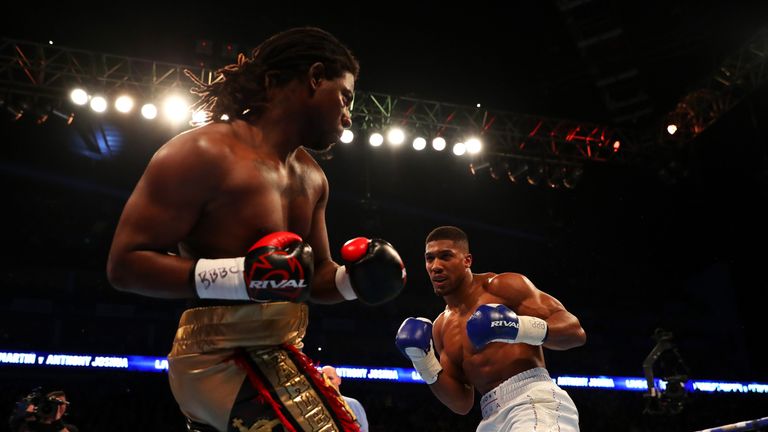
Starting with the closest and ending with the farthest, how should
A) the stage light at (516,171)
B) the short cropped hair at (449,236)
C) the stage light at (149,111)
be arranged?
1. the short cropped hair at (449,236)
2. the stage light at (149,111)
3. the stage light at (516,171)

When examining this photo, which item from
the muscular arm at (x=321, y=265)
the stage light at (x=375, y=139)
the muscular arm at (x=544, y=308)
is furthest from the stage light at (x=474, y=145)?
the muscular arm at (x=321, y=265)

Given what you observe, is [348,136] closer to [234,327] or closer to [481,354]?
[481,354]

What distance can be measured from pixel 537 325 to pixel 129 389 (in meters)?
7.29

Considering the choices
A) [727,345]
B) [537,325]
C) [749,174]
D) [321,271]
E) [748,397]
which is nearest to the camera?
[321,271]

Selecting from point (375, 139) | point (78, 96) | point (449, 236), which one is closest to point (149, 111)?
point (78, 96)

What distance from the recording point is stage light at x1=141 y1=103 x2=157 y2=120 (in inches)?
267

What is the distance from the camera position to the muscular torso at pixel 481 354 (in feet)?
10.8

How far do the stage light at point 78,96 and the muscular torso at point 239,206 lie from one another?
19.0 feet

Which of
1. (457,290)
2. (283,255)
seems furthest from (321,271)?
(457,290)

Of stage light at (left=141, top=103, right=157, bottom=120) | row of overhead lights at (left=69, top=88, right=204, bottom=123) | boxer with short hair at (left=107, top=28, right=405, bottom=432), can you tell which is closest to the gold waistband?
boxer with short hair at (left=107, top=28, right=405, bottom=432)

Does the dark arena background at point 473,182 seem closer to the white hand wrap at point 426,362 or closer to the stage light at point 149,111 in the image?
the stage light at point 149,111

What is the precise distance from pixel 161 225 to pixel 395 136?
20.9 feet

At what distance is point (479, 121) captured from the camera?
8.16 m

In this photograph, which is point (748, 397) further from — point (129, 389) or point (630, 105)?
point (129, 389)
